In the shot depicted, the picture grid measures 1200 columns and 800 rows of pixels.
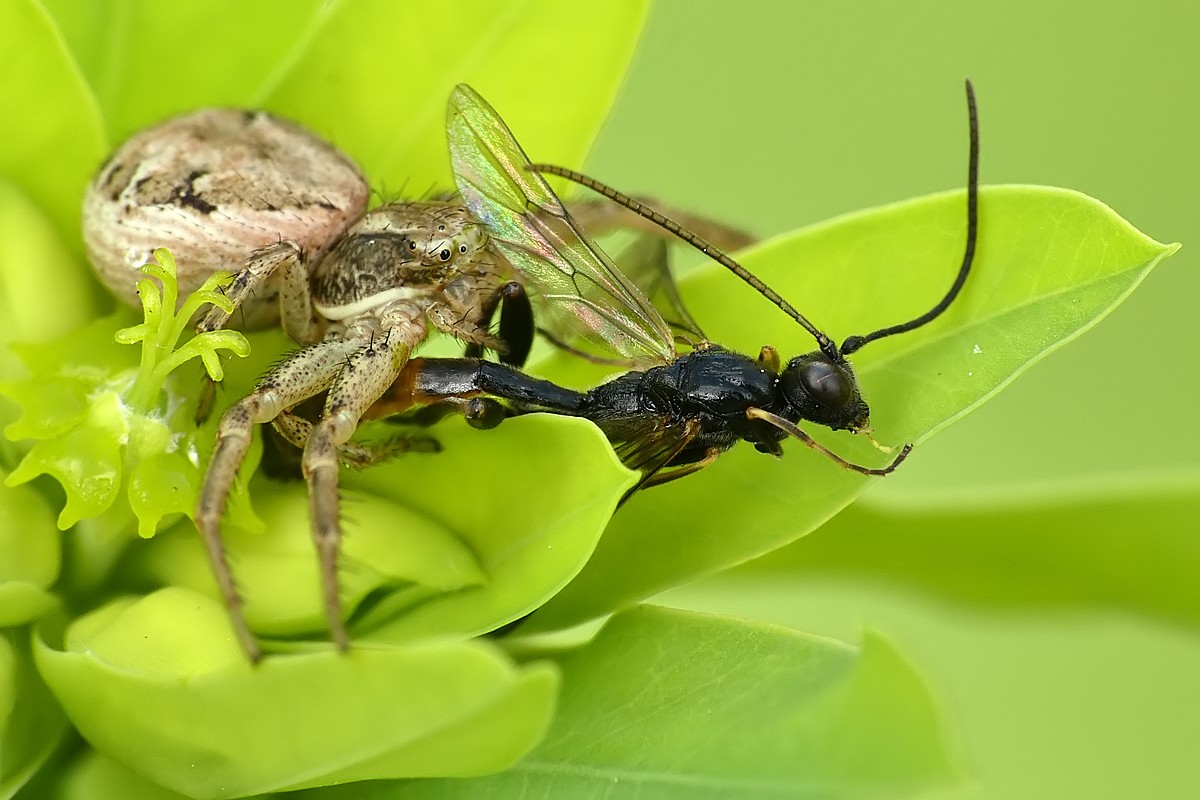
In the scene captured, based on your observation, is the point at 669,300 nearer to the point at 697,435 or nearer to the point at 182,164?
the point at 697,435

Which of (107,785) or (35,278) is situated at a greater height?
(35,278)

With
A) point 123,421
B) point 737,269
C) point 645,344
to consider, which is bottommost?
point 123,421

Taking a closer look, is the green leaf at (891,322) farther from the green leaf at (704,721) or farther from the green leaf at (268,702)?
the green leaf at (268,702)

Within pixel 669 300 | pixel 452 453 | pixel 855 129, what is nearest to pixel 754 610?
pixel 855 129

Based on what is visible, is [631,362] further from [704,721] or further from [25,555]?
[25,555]

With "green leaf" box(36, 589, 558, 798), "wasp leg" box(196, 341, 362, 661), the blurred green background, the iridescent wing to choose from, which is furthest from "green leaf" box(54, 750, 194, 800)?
the blurred green background

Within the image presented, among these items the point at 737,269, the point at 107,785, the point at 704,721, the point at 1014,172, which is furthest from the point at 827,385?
the point at 1014,172

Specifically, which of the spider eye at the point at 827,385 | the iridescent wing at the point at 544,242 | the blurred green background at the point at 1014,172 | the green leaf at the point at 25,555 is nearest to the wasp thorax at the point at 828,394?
the spider eye at the point at 827,385
